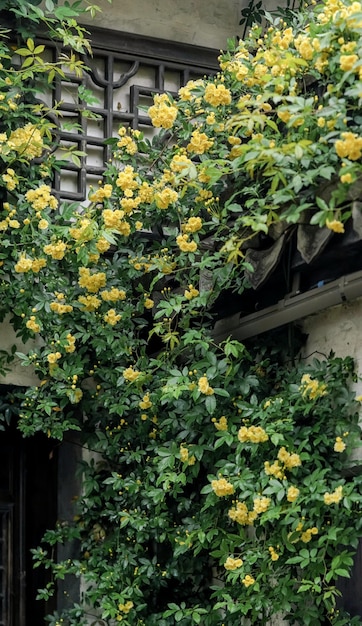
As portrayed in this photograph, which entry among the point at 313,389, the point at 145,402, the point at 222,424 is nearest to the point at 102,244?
the point at 145,402

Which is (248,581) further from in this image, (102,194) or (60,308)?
(102,194)

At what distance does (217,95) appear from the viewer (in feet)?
23.1

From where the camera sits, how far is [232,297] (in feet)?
23.9

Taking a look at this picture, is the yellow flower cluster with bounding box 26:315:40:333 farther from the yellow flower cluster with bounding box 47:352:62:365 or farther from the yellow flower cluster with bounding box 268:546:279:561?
the yellow flower cluster with bounding box 268:546:279:561

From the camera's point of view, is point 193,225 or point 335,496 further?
point 193,225

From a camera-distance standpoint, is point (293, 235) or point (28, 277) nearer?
point (293, 235)

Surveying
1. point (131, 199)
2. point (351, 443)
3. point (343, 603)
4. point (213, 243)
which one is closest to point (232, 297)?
point (213, 243)

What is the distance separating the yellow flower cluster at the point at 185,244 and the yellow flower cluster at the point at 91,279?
2.03ft

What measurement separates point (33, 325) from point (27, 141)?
108cm

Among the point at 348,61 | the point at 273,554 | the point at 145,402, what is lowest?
the point at 273,554

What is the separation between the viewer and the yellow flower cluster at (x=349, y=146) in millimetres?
5477

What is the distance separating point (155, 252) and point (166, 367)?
69 centimetres

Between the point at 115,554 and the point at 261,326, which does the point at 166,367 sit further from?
the point at 115,554

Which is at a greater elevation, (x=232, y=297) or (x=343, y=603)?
(x=232, y=297)
